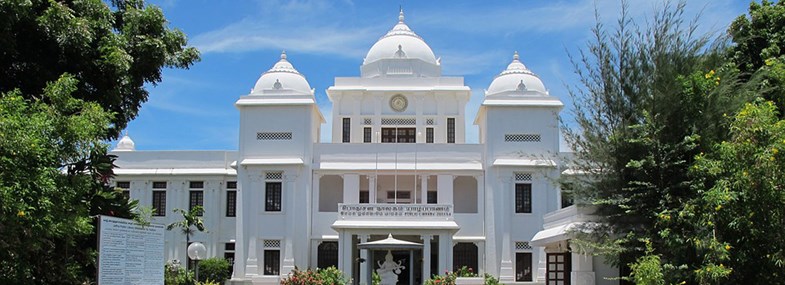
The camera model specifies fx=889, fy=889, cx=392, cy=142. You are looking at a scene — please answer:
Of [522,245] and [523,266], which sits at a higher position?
[522,245]

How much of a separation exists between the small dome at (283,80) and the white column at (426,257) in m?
7.78

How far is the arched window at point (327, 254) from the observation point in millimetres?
33375

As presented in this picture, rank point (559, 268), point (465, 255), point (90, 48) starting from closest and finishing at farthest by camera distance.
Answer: point (90, 48) < point (559, 268) < point (465, 255)

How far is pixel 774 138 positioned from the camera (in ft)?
48.8

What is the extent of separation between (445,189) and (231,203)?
8.83 meters

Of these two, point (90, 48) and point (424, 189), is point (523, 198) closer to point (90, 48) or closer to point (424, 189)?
point (424, 189)

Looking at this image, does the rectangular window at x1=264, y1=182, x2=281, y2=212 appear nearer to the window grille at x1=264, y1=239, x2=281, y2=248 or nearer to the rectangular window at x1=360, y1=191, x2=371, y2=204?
the window grille at x1=264, y1=239, x2=281, y2=248

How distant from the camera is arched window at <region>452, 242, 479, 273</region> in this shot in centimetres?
3347

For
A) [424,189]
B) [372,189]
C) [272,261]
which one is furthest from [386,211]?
[272,261]

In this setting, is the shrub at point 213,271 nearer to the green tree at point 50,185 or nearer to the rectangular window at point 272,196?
the rectangular window at point 272,196

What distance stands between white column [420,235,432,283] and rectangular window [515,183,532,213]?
3834 millimetres

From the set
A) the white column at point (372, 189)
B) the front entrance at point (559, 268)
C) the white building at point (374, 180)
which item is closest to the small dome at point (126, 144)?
the white building at point (374, 180)

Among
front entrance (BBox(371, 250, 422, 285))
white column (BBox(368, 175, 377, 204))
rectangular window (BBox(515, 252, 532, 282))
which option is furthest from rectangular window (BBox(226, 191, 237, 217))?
rectangular window (BBox(515, 252, 532, 282))

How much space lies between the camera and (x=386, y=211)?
31.7 meters
